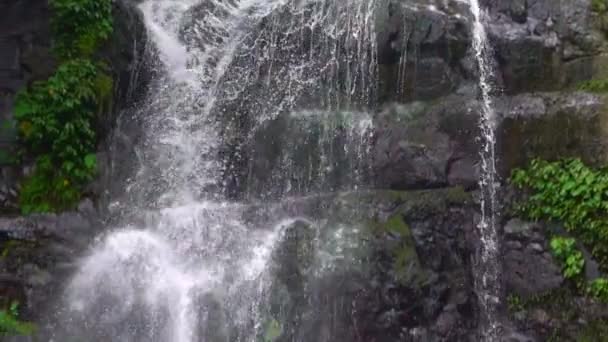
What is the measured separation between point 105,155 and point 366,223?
352 cm

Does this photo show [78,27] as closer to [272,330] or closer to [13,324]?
[13,324]

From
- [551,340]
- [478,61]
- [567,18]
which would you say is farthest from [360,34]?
[551,340]

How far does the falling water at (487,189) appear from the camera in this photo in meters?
6.94

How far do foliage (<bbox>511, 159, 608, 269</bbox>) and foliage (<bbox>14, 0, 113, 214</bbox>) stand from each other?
516 cm

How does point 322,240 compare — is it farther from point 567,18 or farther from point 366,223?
point 567,18

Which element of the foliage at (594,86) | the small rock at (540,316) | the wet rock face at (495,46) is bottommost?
the small rock at (540,316)

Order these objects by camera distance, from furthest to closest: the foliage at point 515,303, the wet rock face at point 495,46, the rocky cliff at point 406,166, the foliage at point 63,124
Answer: the foliage at point 63,124 < the wet rock face at point 495,46 < the foliage at point 515,303 < the rocky cliff at point 406,166

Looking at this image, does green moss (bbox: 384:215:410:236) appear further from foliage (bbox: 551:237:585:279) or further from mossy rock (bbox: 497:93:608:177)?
foliage (bbox: 551:237:585:279)

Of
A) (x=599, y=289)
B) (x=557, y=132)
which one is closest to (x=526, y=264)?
(x=599, y=289)

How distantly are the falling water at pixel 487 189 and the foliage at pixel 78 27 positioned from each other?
16.2ft

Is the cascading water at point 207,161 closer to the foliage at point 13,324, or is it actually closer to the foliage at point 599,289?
the foliage at point 13,324

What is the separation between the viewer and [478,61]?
8094 millimetres

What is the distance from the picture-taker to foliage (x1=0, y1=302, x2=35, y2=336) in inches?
245

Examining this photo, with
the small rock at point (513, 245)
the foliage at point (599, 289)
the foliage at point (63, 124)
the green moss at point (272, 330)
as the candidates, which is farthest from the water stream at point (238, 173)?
the foliage at point (599, 289)
